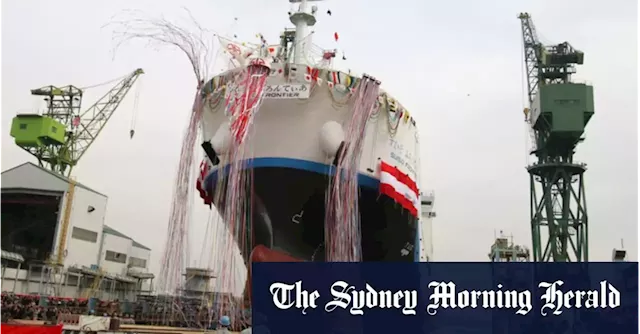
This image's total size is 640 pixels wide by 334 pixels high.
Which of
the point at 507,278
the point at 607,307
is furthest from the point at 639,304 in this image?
the point at 507,278

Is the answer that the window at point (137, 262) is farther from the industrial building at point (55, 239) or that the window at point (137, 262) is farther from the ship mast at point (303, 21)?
the ship mast at point (303, 21)

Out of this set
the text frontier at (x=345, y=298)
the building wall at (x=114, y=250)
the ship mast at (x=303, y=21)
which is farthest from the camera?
the building wall at (x=114, y=250)

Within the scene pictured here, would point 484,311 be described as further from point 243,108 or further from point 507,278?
point 243,108

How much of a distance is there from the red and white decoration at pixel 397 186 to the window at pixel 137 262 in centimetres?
3604

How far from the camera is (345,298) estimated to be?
6285 mm

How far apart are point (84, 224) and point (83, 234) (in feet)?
2.37

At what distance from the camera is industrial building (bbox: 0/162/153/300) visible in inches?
1368

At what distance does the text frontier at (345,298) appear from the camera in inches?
247

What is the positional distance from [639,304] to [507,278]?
193cm

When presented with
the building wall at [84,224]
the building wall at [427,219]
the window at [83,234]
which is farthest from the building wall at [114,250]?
the building wall at [427,219]

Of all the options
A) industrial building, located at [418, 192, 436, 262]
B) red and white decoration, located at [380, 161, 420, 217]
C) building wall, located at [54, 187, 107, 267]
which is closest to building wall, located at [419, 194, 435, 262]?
industrial building, located at [418, 192, 436, 262]

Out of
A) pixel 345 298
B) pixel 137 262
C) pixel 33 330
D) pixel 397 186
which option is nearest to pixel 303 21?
pixel 397 186

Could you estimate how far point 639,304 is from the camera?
6797 millimetres

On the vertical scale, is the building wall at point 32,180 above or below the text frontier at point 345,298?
above
